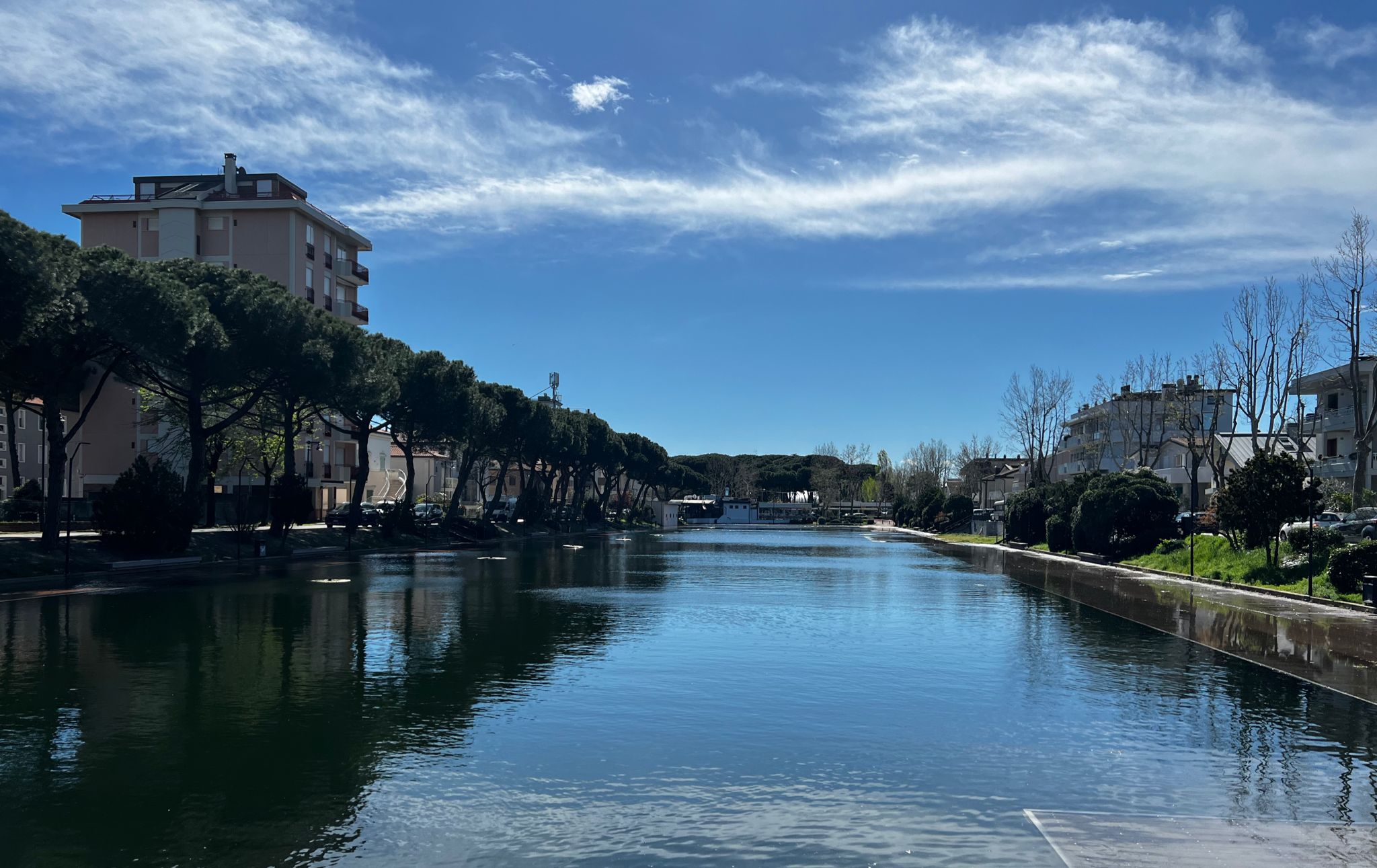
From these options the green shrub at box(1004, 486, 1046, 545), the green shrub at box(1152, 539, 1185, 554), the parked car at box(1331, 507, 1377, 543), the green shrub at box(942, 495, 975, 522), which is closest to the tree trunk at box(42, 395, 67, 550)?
the green shrub at box(1152, 539, 1185, 554)

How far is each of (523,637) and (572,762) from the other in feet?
34.9

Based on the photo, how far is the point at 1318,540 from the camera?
116 feet

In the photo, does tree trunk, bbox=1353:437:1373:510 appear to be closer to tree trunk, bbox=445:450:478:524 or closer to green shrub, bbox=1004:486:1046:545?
green shrub, bbox=1004:486:1046:545

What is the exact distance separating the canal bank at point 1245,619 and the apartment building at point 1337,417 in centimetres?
2349

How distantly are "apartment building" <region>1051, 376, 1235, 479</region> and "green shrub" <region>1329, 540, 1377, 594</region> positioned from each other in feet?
113

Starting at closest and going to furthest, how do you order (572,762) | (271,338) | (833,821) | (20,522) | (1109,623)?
(833,821) < (572,762) < (1109,623) < (271,338) < (20,522)

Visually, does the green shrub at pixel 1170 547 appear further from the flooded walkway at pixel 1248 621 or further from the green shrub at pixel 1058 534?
the green shrub at pixel 1058 534

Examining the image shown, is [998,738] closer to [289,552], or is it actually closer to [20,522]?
[289,552]

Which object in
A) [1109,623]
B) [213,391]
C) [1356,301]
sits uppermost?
[1356,301]

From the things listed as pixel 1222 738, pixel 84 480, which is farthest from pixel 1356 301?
pixel 84 480

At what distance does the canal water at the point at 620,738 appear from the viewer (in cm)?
933

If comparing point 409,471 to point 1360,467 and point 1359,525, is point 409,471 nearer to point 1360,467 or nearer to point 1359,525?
point 1359,525

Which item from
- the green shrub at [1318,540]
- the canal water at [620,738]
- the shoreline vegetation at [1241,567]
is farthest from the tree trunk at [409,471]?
the green shrub at [1318,540]

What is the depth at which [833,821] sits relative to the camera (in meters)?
9.81
